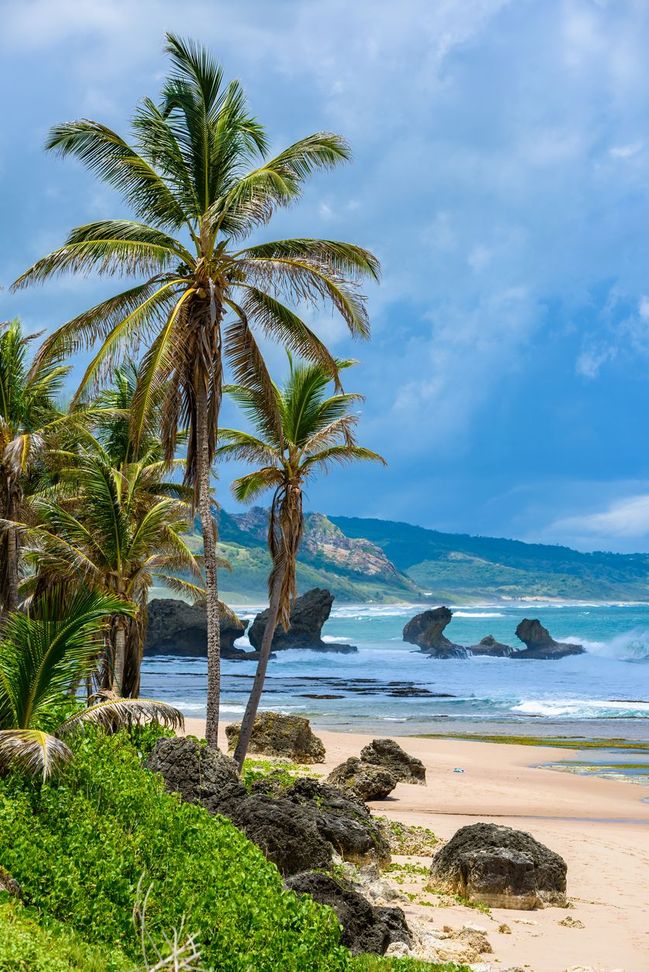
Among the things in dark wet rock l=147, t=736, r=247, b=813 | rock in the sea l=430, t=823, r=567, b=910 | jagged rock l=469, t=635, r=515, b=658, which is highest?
jagged rock l=469, t=635, r=515, b=658

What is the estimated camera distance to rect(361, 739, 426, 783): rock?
23.2 meters

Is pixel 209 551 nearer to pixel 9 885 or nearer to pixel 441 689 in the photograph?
pixel 9 885

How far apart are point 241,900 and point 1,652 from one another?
4.23 metres

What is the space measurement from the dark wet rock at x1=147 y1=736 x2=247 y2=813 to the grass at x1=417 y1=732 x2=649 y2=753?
2115 centimetres

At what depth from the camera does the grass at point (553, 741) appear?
1241 inches

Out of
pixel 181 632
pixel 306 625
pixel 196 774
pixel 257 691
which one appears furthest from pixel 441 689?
pixel 196 774

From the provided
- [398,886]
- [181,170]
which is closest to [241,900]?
[398,886]

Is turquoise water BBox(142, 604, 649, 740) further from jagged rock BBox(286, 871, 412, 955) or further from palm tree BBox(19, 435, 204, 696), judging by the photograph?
jagged rock BBox(286, 871, 412, 955)

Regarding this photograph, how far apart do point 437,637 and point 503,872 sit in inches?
2690

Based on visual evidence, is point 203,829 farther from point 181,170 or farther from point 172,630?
point 172,630

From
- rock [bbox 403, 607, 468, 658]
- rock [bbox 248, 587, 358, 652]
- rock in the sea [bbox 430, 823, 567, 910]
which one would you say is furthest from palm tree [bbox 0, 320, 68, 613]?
rock [bbox 403, 607, 468, 658]

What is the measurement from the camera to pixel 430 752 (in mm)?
29391

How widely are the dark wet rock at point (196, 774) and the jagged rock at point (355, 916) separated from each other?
235 centimetres

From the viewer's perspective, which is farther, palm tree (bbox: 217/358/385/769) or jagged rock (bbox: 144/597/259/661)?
jagged rock (bbox: 144/597/259/661)
